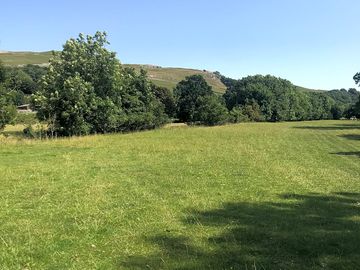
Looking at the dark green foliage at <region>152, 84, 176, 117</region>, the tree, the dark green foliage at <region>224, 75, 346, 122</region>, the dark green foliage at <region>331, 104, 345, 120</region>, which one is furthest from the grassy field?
the dark green foliage at <region>331, 104, 345, 120</region>

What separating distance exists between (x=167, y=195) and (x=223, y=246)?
5.24 metres

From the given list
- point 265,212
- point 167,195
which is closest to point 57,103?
point 167,195

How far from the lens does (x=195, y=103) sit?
9669 cm

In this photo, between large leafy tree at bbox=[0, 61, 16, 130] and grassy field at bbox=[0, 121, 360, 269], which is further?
large leafy tree at bbox=[0, 61, 16, 130]

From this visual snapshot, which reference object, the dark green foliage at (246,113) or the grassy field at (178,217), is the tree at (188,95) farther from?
the grassy field at (178,217)

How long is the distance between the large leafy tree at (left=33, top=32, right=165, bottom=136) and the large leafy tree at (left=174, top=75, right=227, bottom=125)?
101ft

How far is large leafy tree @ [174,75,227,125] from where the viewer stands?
83562mm

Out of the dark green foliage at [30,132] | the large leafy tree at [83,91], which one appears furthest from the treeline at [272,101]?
the dark green foliage at [30,132]

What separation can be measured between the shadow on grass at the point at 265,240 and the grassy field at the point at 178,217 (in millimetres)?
19

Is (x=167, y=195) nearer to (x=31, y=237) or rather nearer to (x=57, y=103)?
(x=31, y=237)

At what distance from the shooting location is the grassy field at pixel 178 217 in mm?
7391

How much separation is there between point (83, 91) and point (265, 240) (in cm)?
3884

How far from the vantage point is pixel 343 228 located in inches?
373

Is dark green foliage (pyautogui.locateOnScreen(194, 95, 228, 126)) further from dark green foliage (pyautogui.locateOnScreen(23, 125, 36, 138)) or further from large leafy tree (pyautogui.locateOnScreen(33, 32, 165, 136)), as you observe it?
dark green foliage (pyautogui.locateOnScreen(23, 125, 36, 138))
